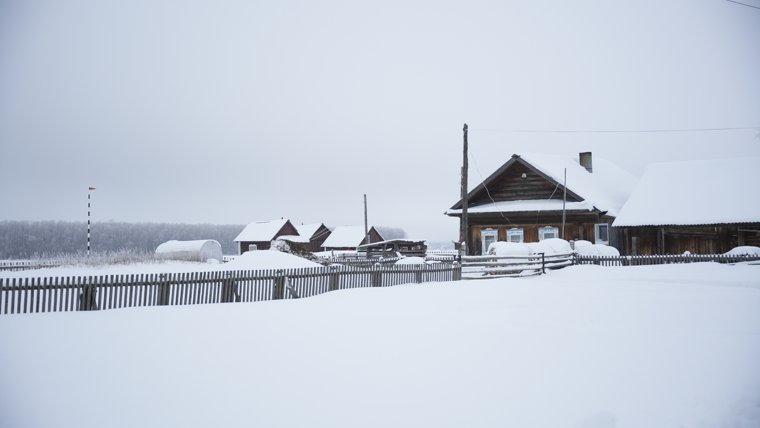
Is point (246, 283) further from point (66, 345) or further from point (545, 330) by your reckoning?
point (545, 330)

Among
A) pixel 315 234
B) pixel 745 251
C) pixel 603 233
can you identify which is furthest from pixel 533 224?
pixel 315 234

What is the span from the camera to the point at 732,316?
29.0 feet

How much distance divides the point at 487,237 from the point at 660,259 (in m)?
11.2

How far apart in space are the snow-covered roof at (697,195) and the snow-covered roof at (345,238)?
4073 centimetres

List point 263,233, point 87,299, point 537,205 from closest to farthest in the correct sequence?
point 87,299 → point 537,205 → point 263,233

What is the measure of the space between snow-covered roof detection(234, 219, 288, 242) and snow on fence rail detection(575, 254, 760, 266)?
51186 millimetres

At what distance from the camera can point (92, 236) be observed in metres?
132

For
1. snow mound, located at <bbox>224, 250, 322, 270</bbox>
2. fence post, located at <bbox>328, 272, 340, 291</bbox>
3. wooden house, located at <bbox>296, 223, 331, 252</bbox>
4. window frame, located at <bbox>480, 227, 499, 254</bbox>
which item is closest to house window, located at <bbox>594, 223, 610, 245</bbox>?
window frame, located at <bbox>480, 227, 499, 254</bbox>

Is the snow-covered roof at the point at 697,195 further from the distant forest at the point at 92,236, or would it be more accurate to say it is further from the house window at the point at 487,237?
the distant forest at the point at 92,236

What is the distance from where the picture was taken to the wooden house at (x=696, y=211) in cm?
2653

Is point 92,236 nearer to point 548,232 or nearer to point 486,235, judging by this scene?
point 486,235

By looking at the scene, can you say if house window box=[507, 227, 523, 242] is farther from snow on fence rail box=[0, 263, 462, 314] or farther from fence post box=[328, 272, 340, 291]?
fence post box=[328, 272, 340, 291]

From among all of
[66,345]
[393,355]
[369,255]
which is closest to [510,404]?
[393,355]

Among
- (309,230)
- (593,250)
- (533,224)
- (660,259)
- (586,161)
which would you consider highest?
(586,161)
